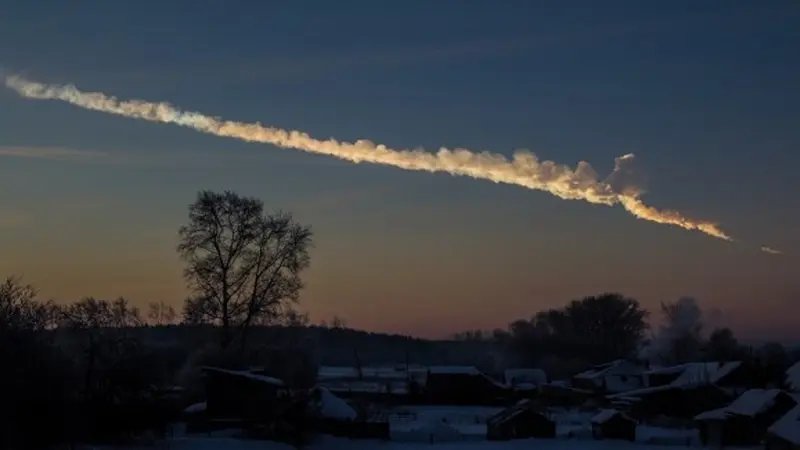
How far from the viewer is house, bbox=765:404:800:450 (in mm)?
48825

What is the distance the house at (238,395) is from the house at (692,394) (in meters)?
32.8

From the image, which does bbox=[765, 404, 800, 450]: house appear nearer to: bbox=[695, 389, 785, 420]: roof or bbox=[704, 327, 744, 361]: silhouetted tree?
bbox=[695, 389, 785, 420]: roof

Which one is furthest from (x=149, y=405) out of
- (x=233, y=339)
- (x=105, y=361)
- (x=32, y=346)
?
(x=233, y=339)

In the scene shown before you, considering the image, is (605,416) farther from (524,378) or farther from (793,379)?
(524,378)

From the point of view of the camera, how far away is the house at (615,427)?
60.3m

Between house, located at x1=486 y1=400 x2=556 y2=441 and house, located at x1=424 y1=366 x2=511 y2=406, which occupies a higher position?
house, located at x1=424 y1=366 x2=511 y2=406

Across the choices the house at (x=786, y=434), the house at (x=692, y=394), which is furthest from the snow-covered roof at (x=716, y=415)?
the house at (x=692, y=394)

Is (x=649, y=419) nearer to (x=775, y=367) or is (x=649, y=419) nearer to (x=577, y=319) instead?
(x=775, y=367)

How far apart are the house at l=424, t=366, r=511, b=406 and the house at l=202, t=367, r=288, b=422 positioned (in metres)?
38.2

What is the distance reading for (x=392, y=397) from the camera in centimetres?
9144

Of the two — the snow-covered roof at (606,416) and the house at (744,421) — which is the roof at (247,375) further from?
the house at (744,421)

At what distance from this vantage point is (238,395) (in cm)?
5538

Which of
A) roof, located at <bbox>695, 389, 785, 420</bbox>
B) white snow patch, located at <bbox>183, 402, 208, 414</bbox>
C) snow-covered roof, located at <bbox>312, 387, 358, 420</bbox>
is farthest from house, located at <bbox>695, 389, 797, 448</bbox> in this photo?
white snow patch, located at <bbox>183, 402, 208, 414</bbox>

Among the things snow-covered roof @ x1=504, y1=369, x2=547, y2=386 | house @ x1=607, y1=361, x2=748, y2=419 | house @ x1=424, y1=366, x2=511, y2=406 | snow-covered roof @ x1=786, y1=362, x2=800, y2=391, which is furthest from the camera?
snow-covered roof @ x1=504, y1=369, x2=547, y2=386
